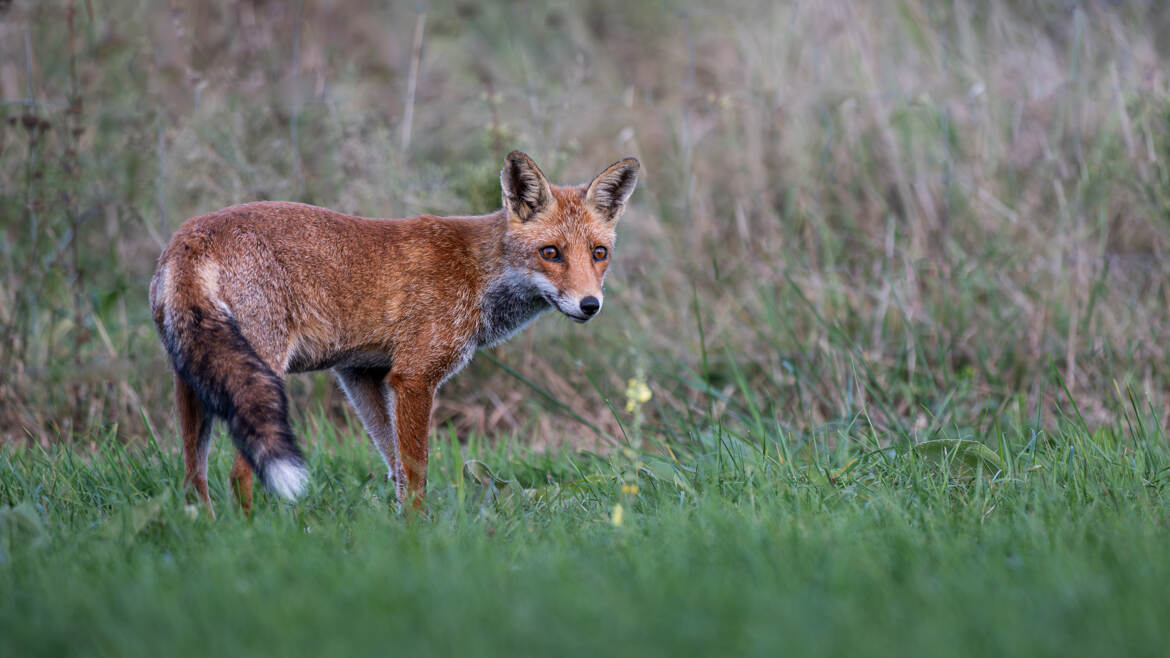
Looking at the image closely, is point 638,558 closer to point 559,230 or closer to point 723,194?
point 559,230

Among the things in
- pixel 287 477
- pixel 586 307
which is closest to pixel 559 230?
pixel 586 307

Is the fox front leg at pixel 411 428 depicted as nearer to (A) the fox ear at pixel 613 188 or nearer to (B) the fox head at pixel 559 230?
(B) the fox head at pixel 559 230

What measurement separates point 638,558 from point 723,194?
6344mm

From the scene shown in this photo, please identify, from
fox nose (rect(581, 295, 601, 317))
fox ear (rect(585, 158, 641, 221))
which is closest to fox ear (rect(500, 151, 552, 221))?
fox ear (rect(585, 158, 641, 221))

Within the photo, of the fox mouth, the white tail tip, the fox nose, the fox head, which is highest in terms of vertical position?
the fox head

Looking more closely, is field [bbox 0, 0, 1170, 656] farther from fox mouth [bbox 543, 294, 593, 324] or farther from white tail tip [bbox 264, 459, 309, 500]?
fox mouth [bbox 543, 294, 593, 324]

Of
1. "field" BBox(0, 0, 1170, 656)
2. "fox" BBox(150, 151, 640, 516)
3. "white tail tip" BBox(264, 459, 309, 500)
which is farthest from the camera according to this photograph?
"fox" BBox(150, 151, 640, 516)

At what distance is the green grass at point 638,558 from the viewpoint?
255 centimetres

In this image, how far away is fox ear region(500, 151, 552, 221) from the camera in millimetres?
5258

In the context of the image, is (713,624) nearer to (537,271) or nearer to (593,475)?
(593,475)

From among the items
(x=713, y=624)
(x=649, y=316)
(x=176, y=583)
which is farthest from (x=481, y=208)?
(x=713, y=624)

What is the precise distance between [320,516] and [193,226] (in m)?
1.45

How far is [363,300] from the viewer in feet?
16.2

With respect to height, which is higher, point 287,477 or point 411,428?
point 287,477
